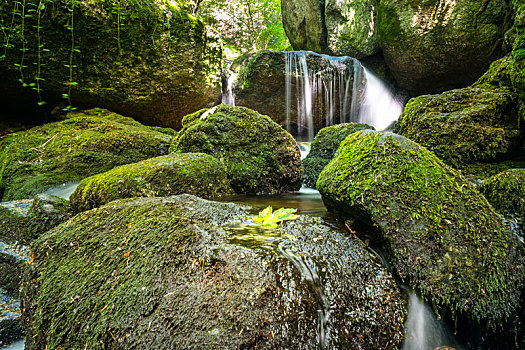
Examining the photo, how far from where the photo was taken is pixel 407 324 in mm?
1666

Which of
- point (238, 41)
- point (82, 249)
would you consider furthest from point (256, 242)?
point (238, 41)

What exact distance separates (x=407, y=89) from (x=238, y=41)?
1164 cm

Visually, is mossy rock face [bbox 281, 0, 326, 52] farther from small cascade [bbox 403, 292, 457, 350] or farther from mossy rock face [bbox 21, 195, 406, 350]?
small cascade [bbox 403, 292, 457, 350]

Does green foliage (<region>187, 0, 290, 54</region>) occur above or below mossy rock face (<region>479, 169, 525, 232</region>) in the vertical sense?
above

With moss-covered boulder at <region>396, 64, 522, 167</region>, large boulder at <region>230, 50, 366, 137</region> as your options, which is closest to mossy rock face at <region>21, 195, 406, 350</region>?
moss-covered boulder at <region>396, 64, 522, 167</region>

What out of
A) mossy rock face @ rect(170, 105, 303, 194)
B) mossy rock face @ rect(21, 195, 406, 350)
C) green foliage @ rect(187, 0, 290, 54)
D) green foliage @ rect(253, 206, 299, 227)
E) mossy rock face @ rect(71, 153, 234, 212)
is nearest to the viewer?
mossy rock face @ rect(21, 195, 406, 350)

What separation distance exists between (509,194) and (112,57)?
27.3ft

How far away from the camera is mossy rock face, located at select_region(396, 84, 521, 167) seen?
4348 millimetres

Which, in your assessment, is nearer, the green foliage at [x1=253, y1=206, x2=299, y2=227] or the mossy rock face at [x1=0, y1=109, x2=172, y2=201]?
the green foliage at [x1=253, y1=206, x2=299, y2=227]

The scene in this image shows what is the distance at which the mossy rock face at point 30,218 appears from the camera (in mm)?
2809

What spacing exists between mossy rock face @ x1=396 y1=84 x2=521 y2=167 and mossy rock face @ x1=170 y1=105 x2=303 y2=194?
2.45 meters

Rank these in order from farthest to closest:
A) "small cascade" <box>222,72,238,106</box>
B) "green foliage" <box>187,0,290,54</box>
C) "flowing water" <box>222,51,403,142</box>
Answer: "green foliage" <box>187,0,290,54</box> < "flowing water" <box>222,51,403,142</box> < "small cascade" <box>222,72,238,106</box>

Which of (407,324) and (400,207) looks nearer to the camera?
(407,324)

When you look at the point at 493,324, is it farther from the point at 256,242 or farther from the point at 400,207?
the point at 256,242
